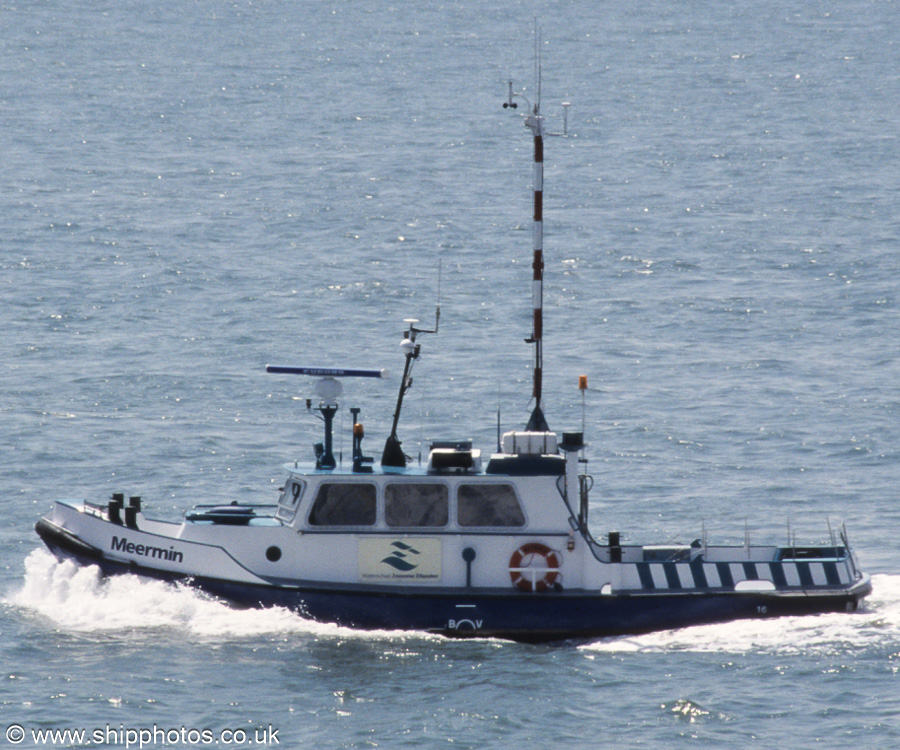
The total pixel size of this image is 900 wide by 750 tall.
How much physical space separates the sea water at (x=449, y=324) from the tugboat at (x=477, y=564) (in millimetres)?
400

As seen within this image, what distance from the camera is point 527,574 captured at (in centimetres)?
2219

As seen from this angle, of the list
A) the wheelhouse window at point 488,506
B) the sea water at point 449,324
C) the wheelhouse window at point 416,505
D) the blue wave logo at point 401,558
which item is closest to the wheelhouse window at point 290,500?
the wheelhouse window at point 416,505

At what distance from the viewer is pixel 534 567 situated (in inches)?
874

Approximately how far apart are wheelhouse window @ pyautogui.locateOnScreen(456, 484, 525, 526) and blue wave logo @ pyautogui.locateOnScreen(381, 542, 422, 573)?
0.82 metres

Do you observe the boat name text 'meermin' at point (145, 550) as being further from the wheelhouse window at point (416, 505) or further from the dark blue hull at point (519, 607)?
the wheelhouse window at point (416, 505)

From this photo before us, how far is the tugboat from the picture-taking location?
2211 cm

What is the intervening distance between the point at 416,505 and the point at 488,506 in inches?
40.4

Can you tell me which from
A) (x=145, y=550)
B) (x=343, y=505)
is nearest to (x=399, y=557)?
(x=343, y=505)

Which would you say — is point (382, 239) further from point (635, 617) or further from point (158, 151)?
point (635, 617)

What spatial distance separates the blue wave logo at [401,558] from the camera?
22234mm

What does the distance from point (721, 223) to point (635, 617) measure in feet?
111

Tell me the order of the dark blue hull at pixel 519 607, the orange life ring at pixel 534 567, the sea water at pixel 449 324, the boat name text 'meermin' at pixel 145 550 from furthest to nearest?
1. the boat name text 'meermin' at pixel 145 550
2. the orange life ring at pixel 534 567
3. the dark blue hull at pixel 519 607
4. the sea water at pixel 449 324

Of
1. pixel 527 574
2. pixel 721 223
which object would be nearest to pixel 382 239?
pixel 721 223

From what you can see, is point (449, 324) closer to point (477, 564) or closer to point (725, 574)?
point (477, 564)
